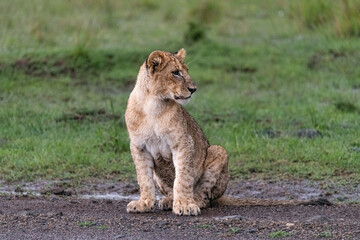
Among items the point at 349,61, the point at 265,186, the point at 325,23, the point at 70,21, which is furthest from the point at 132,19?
the point at 265,186

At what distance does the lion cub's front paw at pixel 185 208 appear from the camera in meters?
6.32

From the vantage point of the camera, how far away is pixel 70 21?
1499 cm

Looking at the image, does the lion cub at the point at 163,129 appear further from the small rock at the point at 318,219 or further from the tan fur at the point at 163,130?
the small rock at the point at 318,219

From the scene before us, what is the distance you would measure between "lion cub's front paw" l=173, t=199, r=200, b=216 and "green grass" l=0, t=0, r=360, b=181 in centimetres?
194

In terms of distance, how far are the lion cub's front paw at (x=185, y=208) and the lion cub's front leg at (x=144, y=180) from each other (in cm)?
25

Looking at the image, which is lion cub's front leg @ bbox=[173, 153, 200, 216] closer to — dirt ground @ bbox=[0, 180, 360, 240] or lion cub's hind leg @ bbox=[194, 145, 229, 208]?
dirt ground @ bbox=[0, 180, 360, 240]

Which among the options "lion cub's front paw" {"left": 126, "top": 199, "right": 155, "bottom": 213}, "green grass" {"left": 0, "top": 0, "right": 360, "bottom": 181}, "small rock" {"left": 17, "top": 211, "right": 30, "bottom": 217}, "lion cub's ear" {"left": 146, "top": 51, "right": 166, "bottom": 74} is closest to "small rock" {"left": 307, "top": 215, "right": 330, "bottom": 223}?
"lion cub's front paw" {"left": 126, "top": 199, "right": 155, "bottom": 213}

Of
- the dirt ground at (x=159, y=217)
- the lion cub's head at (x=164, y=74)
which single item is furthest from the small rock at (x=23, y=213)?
the lion cub's head at (x=164, y=74)

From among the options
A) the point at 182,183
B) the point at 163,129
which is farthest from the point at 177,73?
the point at 182,183

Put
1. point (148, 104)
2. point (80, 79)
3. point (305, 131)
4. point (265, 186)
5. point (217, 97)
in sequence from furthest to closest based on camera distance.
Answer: point (80, 79), point (217, 97), point (305, 131), point (265, 186), point (148, 104)

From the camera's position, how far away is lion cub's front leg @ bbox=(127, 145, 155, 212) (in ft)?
21.3

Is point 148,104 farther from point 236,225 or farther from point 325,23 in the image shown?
point 325,23

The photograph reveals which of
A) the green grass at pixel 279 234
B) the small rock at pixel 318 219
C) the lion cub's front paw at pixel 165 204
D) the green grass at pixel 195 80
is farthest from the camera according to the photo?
the green grass at pixel 195 80

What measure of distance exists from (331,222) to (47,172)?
3.25 metres
